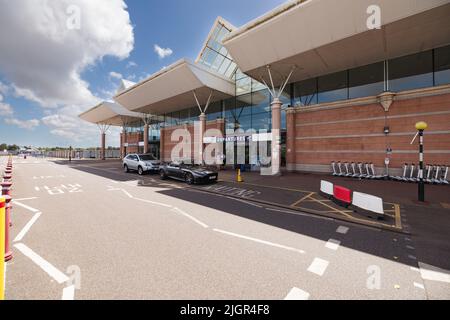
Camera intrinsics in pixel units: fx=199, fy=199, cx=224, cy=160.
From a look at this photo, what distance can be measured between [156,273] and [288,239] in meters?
2.83

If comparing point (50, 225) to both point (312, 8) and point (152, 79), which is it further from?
point (152, 79)

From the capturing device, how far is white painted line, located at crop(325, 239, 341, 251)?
4.08 metres

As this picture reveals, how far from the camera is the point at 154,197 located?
841 cm

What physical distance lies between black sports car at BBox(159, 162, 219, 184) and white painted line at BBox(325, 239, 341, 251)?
325 inches

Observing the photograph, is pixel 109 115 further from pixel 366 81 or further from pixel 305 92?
pixel 366 81

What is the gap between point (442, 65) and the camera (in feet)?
41.8

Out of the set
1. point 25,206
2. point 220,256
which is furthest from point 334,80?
point 25,206

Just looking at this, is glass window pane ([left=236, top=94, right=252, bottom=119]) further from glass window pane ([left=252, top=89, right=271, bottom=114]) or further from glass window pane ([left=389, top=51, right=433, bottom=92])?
glass window pane ([left=389, top=51, right=433, bottom=92])

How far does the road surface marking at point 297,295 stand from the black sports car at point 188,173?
933 cm

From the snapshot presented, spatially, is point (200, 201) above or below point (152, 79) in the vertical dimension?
below

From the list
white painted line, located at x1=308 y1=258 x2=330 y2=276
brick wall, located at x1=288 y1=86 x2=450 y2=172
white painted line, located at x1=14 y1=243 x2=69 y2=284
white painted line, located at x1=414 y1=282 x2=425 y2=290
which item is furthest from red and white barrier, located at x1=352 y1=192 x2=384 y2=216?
brick wall, located at x1=288 y1=86 x2=450 y2=172

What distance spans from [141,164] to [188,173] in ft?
21.1

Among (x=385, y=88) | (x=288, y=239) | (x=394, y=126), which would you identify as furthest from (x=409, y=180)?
(x=288, y=239)

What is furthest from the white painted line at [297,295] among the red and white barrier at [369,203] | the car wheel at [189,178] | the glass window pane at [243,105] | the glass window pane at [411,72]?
the glass window pane at [243,105]
